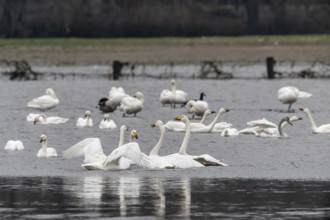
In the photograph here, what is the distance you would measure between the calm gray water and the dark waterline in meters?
0.01

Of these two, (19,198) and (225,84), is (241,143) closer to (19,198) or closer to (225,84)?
(19,198)

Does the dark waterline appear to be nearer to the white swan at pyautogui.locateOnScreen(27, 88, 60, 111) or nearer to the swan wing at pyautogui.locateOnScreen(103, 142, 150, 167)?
the swan wing at pyautogui.locateOnScreen(103, 142, 150, 167)

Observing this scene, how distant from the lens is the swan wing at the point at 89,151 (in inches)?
688

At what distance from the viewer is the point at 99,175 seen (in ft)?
54.9

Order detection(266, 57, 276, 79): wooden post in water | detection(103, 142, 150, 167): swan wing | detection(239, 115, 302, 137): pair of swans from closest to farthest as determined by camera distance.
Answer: detection(103, 142, 150, 167): swan wing, detection(239, 115, 302, 137): pair of swans, detection(266, 57, 276, 79): wooden post in water

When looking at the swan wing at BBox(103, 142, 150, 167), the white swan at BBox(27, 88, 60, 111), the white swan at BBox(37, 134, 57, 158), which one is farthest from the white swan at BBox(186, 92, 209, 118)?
the swan wing at BBox(103, 142, 150, 167)

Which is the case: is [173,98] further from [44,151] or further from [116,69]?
[116,69]

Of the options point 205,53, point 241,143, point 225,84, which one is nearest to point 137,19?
point 205,53

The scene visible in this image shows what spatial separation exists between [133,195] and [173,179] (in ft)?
5.89

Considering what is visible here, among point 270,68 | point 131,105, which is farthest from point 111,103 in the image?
point 270,68

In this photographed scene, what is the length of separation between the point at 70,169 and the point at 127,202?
376 cm

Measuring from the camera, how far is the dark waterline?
1307 cm

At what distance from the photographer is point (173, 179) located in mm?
16281

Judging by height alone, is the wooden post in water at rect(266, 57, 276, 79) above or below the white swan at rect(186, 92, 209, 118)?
below
